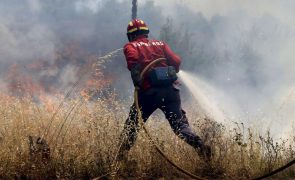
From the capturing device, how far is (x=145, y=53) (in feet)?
16.1

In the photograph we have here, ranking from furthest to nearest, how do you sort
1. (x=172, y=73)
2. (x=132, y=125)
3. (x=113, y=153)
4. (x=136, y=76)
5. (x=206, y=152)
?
1. (x=172, y=73)
2. (x=136, y=76)
3. (x=132, y=125)
4. (x=206, y=152)
5. (x=113, y=153)

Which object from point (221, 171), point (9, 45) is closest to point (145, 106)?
point (221, 171)

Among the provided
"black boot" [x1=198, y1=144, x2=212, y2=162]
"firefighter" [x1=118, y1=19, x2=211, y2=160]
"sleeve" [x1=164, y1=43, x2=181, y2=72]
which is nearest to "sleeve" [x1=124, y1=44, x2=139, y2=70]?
"firefighter" [x1=118, y1=19, x2=211, y2=160]

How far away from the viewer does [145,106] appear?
483 centimetres

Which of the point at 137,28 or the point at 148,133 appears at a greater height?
the point at 137,28

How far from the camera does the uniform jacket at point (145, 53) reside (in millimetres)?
4816

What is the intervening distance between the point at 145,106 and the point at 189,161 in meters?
0.90

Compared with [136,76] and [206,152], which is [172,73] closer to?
[136,76]

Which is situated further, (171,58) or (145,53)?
(171,58)

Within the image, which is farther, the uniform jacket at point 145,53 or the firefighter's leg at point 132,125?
the uniform jacket at point 145,53

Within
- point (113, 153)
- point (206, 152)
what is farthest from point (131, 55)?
point (206, 152)

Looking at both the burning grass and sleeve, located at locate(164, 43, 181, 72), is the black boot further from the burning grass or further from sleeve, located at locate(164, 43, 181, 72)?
sleeve, located at locate(164, 43, 181, 72)

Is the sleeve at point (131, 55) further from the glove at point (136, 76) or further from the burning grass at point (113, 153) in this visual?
the burning grass at point (113, 153)

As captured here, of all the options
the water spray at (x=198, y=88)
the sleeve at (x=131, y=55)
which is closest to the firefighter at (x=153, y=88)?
the sleeve at (x=131, y=55)
